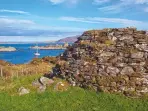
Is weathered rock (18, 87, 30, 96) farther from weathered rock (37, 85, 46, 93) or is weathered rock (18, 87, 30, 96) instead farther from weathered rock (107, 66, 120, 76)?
weathered rock (107, 66, 120, 76)

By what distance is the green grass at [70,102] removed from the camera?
85.1ft

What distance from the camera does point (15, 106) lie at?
27719 mm

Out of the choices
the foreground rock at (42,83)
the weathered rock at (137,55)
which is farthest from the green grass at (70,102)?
the weathered rock at (137,55)

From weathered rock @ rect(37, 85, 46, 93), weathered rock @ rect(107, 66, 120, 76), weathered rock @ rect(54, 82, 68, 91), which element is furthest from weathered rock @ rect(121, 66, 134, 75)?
weathered rock @ rect(37, 85, 46, 93)

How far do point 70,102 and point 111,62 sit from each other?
16.6ft

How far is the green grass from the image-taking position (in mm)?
25953

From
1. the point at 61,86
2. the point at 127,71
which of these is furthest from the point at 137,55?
the point at 61,86

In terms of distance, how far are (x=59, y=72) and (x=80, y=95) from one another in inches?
199

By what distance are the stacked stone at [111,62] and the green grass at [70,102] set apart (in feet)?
2.95

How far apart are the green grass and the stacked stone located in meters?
0.90

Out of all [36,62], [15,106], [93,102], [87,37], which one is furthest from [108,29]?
[36,62]

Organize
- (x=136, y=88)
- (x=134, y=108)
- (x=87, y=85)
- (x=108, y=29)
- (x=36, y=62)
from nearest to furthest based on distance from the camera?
(x=134, y=108) < (x=136, y=88) < (x=87, y=85) < (x=108, y=29) < (x=36, y=62)

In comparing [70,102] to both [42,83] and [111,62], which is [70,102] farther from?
[111,62]

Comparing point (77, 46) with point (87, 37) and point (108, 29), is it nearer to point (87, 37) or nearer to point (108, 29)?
point (87, 37)
